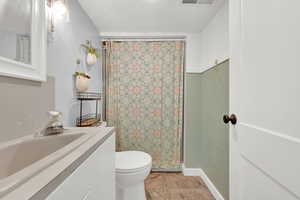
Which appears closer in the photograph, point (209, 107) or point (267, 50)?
point (267, 50)

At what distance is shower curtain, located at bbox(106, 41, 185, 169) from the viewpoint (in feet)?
8.24

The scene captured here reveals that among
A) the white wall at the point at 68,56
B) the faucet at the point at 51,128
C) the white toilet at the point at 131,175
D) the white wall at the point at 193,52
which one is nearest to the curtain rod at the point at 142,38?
the white wall at the point at 193,52

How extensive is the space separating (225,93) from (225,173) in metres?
0.80

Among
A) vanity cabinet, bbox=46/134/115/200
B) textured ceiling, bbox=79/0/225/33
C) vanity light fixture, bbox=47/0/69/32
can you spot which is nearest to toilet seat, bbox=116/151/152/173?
vanity cabinet, bbox=46/134/115/200

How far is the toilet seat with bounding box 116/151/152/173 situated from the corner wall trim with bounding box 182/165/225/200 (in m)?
0.86

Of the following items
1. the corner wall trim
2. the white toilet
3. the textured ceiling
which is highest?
the textured ceiling

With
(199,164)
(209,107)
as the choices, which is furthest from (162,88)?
(199,164)

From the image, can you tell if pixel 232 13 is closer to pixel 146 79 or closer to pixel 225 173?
pixel 225 173

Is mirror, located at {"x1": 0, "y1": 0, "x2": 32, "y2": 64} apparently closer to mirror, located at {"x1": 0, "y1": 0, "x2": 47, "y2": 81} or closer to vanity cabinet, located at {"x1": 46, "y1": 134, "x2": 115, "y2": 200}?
mirror, located at {"x1": 0, "y1": 0, "x2": 47, "y2": 81}

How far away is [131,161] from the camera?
1643mm

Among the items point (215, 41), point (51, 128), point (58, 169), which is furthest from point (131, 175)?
point (215, 41)

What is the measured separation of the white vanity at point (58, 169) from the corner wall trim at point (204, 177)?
1.36 metres

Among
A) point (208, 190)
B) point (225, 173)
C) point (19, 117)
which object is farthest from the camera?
point (208, 190)

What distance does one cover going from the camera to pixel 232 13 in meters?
0.94
